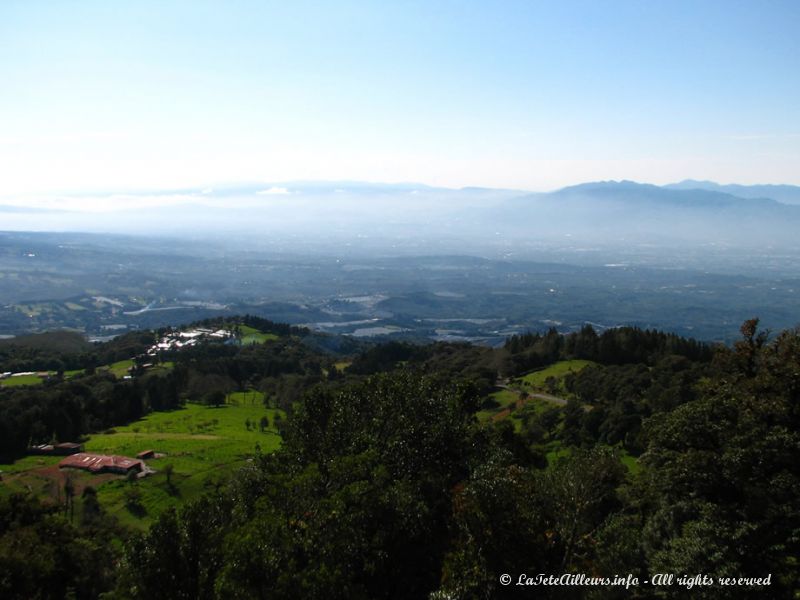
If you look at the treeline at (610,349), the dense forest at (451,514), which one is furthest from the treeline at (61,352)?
the dense forest at (451,514)

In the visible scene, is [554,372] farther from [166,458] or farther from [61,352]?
[61,352]

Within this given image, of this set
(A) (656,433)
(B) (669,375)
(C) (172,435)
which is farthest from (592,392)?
(C) (172,435)

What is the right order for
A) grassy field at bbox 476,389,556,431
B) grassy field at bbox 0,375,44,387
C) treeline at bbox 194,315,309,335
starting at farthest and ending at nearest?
treeline at bbox 194,315,309,335
grassy field at bbox 0,375,44,387
grassy field at bbox 476,389,556,431

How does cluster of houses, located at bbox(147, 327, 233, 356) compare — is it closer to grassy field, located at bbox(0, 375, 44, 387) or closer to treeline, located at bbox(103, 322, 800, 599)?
grassy field, located at bbox(0, 375, 44, 387)

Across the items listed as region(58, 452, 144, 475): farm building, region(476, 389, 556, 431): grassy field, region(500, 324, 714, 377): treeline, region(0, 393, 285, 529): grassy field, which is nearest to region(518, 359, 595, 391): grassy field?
region(500, 324, 714, 377): treeline

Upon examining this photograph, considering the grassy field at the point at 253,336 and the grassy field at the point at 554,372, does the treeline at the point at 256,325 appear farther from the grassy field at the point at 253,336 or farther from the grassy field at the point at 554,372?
the grassy field at the point at 554,372

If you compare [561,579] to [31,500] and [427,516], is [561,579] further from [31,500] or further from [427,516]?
[31,500]

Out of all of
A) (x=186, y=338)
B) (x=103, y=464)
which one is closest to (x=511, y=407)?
(x=103, y=464)
